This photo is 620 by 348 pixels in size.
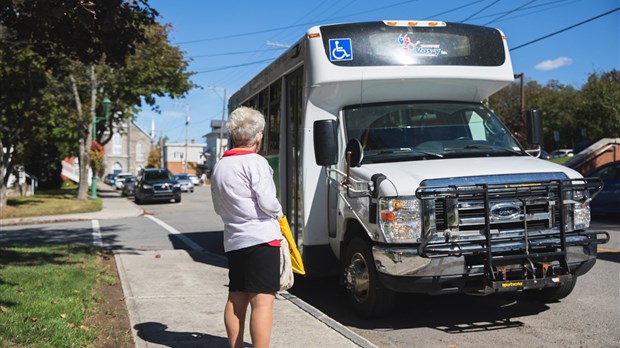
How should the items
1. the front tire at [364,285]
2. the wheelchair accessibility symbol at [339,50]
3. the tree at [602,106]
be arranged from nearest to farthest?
the front tire at [364,285] → the wheelchair accessibility symbol at [339,50] → the tree at [602,106]

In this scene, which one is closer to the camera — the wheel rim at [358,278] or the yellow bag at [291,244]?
the yellow bag at [291,244]

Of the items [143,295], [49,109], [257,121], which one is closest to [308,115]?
[257,121]

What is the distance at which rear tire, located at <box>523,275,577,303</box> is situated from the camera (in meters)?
6.07

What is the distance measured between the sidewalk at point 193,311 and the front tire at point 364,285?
38cm

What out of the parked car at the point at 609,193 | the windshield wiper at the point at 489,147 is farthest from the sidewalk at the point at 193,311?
the parked car at the point at 609,193

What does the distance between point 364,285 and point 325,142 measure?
143 cm

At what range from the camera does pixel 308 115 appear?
6.34 metres

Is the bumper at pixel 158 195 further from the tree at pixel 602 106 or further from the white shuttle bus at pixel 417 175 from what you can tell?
the tree at pixel 602 106

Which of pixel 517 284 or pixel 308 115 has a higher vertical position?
pixel 308 115

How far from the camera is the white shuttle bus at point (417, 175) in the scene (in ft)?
16.1

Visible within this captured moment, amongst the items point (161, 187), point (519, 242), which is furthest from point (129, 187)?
point (519, 242)

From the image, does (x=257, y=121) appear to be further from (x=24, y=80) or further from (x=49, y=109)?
(x=49, y=109)

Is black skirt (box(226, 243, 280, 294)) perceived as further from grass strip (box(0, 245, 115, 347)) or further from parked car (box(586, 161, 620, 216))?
parked car (box(586, 161, 620, 216))

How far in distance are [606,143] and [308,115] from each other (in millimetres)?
20609
